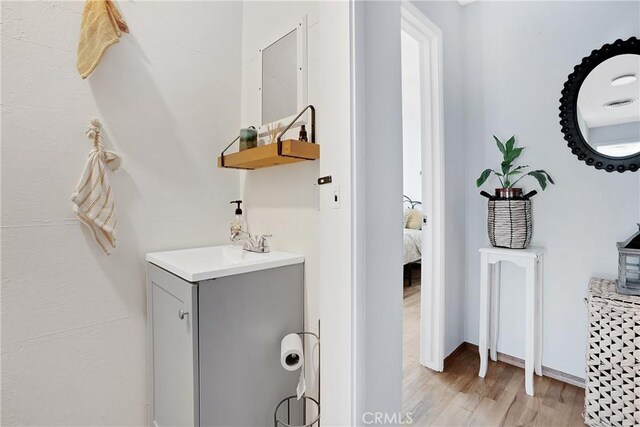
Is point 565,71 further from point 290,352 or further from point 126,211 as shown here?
point 126,211

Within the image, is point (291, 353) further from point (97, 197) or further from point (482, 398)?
point (482, 398)

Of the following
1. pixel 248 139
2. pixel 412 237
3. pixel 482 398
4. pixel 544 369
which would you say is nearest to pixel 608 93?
pixel 544 369

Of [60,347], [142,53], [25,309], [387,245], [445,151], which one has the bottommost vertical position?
[60,347]

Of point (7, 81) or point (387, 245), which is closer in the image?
point (387, 245)

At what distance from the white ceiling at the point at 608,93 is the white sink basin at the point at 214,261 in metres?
1.87

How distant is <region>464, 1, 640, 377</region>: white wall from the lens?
5.77 ft

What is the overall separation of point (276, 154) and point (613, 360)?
6.02 feet

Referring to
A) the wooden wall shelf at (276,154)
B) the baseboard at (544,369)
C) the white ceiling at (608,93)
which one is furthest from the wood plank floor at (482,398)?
the white ceiling at (608,93)

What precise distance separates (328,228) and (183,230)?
3.32 feet

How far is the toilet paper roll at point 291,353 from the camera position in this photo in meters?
1.17

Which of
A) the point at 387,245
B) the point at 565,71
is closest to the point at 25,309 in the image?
the point at 387,245

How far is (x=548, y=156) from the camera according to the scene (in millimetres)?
1963

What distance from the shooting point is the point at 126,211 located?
144 cm

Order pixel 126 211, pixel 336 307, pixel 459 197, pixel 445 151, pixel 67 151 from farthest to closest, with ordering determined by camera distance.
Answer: pixel 459 197, pixel 445 151, pixel 126 211, pixel 67 151, pixel 336 307
